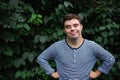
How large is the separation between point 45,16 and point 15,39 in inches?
19.3

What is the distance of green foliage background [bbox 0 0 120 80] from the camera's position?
4.27 metres

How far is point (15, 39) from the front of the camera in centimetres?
443

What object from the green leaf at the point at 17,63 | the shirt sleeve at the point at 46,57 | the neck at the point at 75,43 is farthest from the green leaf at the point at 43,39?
the neck at the point at 75,43

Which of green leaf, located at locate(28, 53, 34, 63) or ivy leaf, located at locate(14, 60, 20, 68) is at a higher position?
green leaf, located at locate(28, 53, 34, 63)

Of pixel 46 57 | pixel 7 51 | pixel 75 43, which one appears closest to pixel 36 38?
pixel 7 51

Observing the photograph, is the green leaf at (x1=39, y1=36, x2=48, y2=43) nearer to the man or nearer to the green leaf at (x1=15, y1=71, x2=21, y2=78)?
the green leaf at (x1=15, y1=71, x2=21, y2=78)

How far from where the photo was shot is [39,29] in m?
4.52

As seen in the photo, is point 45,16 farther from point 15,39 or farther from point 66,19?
point 66,19

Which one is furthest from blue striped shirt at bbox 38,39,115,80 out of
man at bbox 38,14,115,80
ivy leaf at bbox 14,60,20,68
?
ivy leaf at bbox 14,60,20,68

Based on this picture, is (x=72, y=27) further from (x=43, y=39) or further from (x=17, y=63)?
(x=17, y=63)

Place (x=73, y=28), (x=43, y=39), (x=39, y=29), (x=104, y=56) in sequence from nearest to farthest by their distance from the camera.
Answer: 1. (x=73, y=28)
2. (x=104, y=56)
3. (x=43, y=39)
4. (x=39, y=29)

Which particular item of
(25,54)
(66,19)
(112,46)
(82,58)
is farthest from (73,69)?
(112,46)

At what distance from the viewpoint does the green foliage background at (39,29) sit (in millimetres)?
4273

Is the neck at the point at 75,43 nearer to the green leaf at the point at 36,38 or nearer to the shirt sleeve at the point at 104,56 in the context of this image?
the shirt sleeve at the point at 104,56
